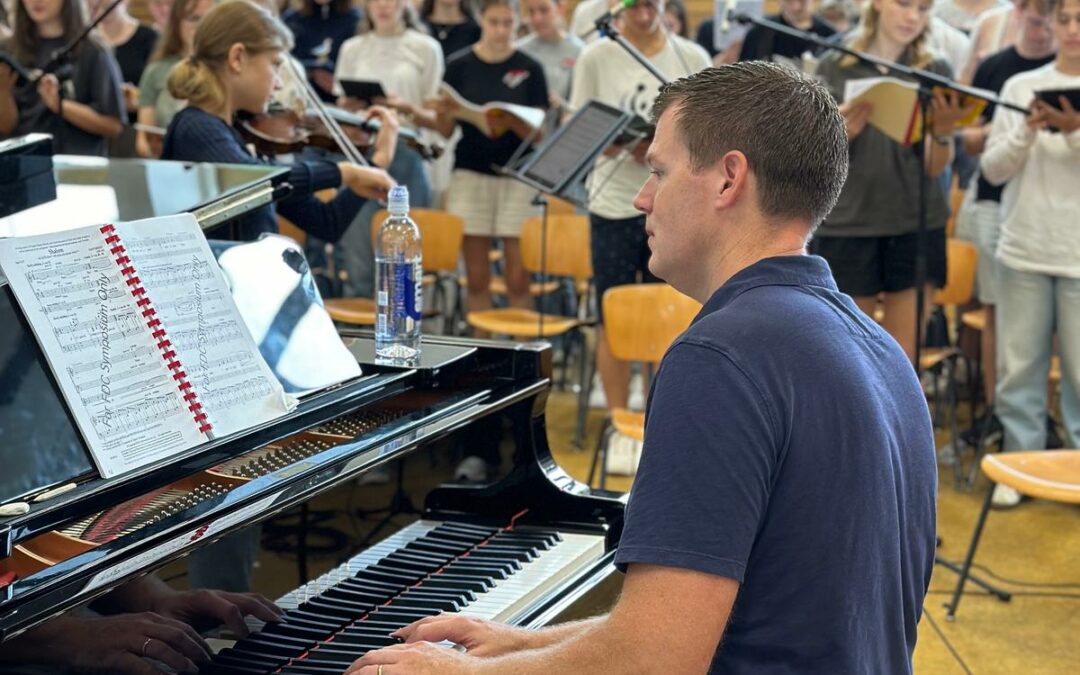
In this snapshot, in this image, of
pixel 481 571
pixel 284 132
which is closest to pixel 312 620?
pixel 481 571

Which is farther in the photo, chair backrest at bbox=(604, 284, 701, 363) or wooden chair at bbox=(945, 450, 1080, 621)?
chair backrest at bbox=(604, 284, 701, 363)

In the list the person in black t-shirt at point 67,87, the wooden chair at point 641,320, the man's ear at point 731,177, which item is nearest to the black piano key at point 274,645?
the man's ear at point 731,177

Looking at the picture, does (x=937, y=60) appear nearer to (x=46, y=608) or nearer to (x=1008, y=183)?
(x=1008, y=183)

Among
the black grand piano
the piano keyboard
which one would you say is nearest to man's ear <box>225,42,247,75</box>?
the black grand piano

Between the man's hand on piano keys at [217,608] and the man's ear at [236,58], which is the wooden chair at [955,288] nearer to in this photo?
the man's ear at [236,58]

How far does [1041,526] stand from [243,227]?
2911mm

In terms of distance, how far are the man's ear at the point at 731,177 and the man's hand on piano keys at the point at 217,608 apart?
2.82ft

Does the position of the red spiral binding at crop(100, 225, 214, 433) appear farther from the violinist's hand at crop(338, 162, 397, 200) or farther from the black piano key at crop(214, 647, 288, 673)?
the violinist's hand at crop(338, 162, 397, 200)

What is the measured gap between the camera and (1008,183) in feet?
15.2

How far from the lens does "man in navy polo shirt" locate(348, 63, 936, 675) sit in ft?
4.25

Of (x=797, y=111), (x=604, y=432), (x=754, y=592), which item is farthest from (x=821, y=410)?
(x=604, y=432)

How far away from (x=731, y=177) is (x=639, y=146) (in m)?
2.99

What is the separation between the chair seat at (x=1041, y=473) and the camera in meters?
3.36

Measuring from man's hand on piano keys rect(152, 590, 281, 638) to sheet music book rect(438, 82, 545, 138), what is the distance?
3.44 m
